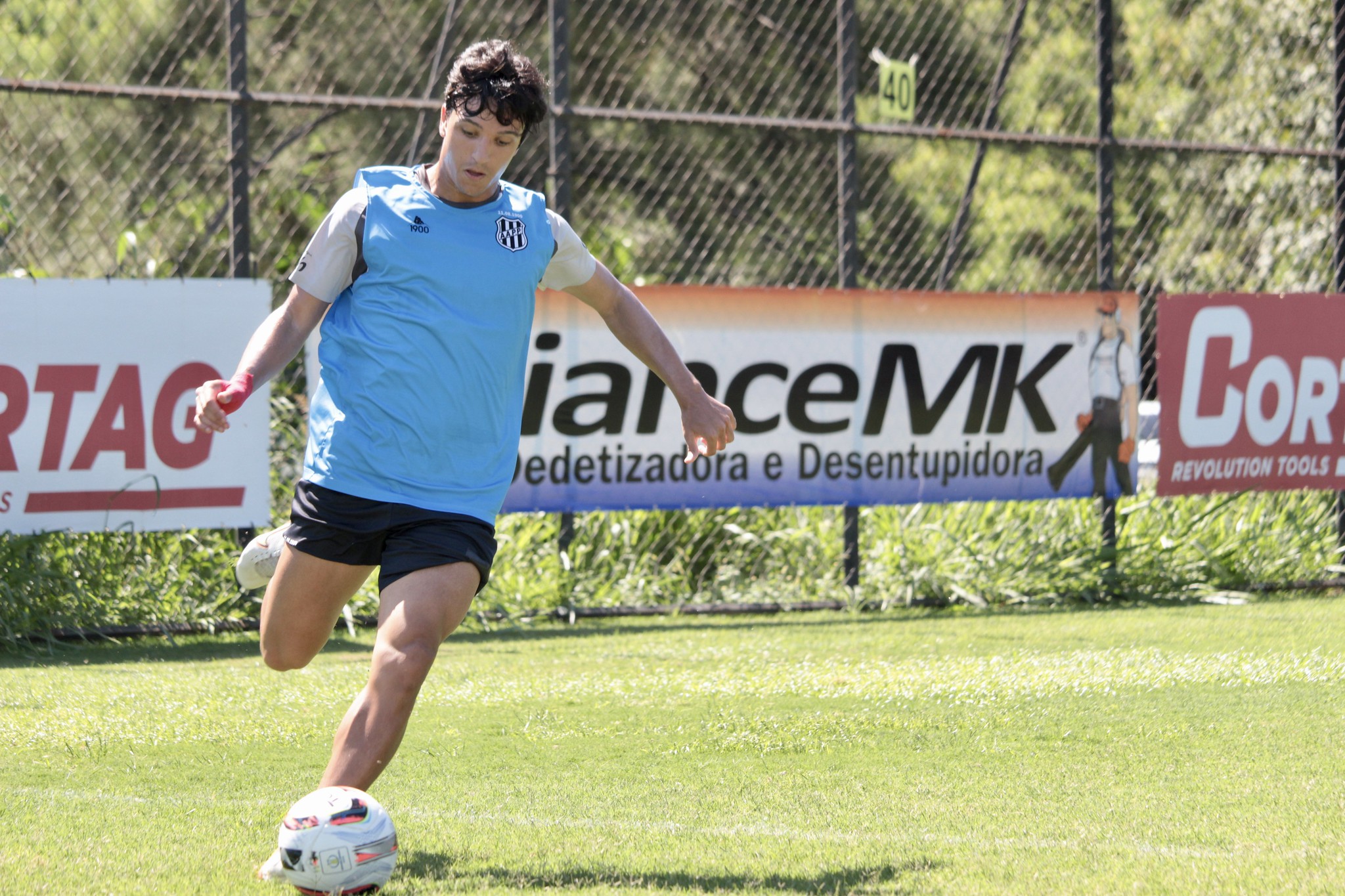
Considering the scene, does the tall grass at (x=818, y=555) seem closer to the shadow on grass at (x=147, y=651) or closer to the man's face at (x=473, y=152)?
the shadow on grass at (x=147, y=651)

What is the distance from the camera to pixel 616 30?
51.6ft

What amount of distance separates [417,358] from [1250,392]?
688 centimetres

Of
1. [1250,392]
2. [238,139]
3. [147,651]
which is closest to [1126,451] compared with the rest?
[1250,392]

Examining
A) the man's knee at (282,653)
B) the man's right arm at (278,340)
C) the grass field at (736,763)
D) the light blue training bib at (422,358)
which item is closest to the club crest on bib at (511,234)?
the light blue training bib at (422,358)

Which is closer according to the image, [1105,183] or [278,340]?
[278,340]

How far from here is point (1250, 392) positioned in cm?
927

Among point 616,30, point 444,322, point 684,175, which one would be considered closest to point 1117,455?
point 444,322

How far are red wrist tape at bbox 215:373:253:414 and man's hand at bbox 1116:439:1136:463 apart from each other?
21.5ft

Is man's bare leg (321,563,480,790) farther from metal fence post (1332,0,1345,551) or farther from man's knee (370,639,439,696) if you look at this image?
metal fence post (1332,0,1345,551)

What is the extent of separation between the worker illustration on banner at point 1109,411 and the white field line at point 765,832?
5.34 m

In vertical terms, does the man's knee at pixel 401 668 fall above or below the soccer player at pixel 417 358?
below

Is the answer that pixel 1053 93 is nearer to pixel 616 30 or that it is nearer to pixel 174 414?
pixel 616 30

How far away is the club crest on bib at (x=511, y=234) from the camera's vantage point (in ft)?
12.4

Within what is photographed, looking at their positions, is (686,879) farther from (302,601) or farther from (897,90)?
(897,90)
